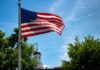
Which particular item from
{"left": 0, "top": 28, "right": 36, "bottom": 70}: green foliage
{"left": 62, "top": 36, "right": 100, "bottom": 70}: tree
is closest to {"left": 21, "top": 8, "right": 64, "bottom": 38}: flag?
{"left": 62, "top": 36, "right": 100, "bottom": 70}: tree

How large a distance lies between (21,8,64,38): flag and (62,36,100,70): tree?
18535 millimetres

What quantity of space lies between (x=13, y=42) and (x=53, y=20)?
3699 centimetres

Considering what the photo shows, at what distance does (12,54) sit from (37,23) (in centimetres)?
3523

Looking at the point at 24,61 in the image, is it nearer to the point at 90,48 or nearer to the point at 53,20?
the point at 90,48

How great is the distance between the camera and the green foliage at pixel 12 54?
173 feet

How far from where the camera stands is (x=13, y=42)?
181 feet

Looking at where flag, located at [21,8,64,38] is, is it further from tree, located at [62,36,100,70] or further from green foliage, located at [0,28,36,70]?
green foliage, located at [0,28,36,70]

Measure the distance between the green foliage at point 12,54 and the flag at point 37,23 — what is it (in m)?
34.5

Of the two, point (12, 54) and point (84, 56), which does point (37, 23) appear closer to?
point (84, 56)

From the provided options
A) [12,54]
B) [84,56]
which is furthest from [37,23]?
[12,54]

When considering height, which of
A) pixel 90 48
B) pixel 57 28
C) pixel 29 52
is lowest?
pixel 57 28

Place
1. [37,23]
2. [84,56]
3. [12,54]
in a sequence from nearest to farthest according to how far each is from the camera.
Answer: [37,23] < [84,56] < [12,54]

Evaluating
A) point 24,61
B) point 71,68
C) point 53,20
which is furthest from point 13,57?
point 53,20

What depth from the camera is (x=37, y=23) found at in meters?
18.2
